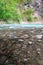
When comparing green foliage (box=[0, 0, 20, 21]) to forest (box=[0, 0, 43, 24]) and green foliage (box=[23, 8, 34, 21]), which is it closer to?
forest (box=[0, 0, 43, 24])

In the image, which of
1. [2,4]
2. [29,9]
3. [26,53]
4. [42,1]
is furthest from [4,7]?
[26,53]

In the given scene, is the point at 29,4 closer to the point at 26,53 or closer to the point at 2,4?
the point at 2,4

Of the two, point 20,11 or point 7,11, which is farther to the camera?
point 20,11

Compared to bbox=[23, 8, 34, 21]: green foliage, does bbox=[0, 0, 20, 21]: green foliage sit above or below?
above

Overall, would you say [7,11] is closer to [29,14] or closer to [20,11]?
[20,11]

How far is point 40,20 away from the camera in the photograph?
74.9 ft

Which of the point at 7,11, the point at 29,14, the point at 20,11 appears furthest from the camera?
the point at 20,11

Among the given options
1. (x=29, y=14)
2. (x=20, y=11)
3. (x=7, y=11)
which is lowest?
(x=29, y=14)

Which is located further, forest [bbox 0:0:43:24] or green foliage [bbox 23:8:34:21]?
green foliage [bbox 23:8:34:21]

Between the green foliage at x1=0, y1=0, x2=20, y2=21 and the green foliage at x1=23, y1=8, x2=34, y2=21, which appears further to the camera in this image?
the green foliage at x1=23, y1=8, x2=34, y2=21

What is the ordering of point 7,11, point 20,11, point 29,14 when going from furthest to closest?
point 20,11 → point 29,14 → point 7,11

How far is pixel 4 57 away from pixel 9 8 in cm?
1668

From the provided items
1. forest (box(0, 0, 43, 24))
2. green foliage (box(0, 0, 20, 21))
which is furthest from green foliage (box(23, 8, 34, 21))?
green foliage (box(0, 0, 20, 21))

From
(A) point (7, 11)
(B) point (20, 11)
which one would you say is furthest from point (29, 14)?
(A) point (7, 11)
